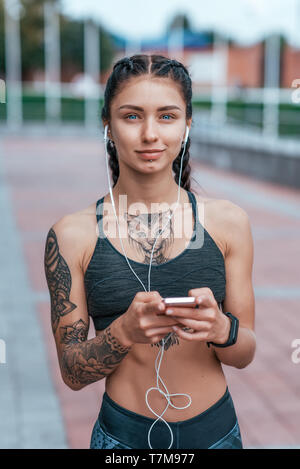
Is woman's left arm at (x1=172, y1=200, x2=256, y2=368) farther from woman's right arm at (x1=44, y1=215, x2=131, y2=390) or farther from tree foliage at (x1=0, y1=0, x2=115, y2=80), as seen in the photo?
tree foliage at (x1=0, y1=0, x2=115, y2=80)

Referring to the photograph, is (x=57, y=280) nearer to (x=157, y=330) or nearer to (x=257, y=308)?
(x=157, y=330)

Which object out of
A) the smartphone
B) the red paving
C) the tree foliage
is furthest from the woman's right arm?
the tree foliage

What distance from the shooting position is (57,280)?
1668 mm

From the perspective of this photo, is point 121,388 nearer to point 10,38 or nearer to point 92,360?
point 92,360

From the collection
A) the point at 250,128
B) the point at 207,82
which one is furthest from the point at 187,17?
the point at 250,128

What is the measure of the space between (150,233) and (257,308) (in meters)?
3.93

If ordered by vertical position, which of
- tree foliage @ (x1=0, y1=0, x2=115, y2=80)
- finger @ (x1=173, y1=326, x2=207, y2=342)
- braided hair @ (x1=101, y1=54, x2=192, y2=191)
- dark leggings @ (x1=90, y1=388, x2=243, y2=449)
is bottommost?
dark leggings @ (x1=90, y1=388, x2=243, y2=449)

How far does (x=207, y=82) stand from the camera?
1941 inches

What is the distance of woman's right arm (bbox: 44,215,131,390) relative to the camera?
5.24ft

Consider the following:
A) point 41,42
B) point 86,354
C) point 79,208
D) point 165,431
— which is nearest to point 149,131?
point 86,354

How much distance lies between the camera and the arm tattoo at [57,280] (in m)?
1.65

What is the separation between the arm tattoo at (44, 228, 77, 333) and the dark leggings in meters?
0.28
